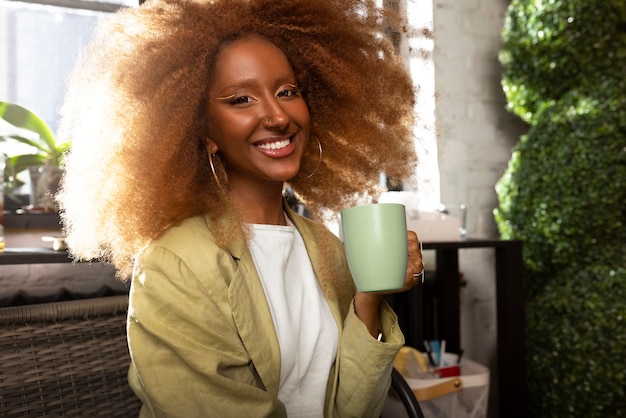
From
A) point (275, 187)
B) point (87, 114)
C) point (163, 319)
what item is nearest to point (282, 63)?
point (275, 187)

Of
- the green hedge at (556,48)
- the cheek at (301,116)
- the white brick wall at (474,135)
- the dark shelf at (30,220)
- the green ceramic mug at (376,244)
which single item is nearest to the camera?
the green ceramic mug at (376,244)

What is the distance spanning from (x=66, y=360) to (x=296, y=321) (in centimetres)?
48

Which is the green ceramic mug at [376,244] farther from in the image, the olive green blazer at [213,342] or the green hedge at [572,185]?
the green hedge at [572,185]

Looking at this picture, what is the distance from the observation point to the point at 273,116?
1.05m

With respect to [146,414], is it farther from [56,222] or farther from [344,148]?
[56,222]

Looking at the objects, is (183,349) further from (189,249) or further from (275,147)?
(275,147)

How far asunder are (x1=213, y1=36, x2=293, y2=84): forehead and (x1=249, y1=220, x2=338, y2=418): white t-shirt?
0.89ft

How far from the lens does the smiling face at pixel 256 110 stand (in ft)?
3.47

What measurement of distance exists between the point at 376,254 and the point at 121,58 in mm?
547

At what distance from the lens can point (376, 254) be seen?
895 millimetres

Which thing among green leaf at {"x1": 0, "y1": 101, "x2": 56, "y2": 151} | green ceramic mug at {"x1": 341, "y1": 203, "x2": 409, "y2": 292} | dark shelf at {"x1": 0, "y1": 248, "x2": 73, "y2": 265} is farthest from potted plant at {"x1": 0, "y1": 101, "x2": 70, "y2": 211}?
green ceramic mug at {"x1": 341, "y1": 203, "x2": 409, "y2": 292}

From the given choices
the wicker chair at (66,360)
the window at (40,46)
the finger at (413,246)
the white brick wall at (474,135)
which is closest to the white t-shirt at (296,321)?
the finger at (413,246)

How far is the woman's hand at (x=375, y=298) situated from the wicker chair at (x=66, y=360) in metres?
0.53

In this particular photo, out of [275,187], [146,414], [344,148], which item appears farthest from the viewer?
[344,148]
